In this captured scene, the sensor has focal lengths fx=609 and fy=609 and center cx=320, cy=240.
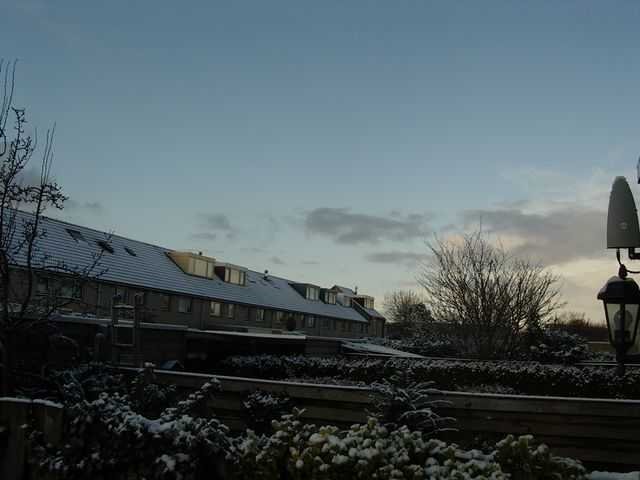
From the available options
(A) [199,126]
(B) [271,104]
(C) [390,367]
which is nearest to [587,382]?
(C) [390,367]

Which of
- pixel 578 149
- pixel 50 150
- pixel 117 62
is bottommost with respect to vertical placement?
pixel 50 150

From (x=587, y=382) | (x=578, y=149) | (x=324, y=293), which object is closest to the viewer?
(x=578, y=149)

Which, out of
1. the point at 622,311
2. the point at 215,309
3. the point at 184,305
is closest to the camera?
the point at 622,311

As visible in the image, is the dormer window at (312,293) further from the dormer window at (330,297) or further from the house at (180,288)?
the dormer window at (330,297)

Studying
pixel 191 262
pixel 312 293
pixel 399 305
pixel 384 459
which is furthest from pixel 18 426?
pixel 399 305

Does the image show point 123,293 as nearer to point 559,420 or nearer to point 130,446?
point 130,446

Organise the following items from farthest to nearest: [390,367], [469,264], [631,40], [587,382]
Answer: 1. [469,264]
2. [390,367]
3. [587,382]
4. [631,40]

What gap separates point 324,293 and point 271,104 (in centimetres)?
5032

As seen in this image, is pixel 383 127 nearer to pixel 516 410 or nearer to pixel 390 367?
pixel 390 367

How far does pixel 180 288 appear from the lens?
120ft

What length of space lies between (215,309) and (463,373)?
28.1 meters

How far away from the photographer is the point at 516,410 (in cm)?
666

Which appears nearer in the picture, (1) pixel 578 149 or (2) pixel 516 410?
(2) pixel 516 410

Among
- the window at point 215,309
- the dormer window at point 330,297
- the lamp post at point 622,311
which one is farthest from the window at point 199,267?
the lamp post at point 622,311
